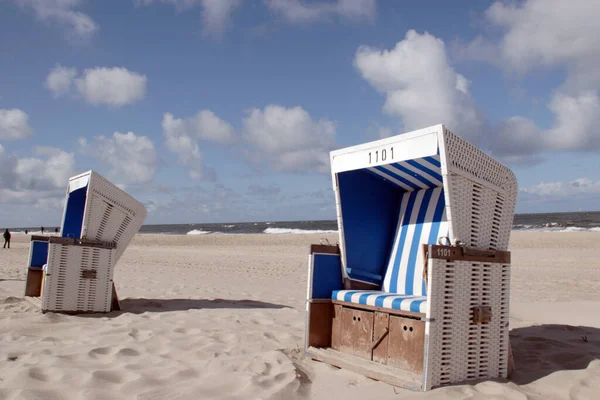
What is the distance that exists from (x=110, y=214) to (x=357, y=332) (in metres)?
4.05

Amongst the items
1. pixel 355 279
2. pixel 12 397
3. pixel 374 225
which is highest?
pixel 374 225

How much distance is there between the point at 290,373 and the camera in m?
4.16

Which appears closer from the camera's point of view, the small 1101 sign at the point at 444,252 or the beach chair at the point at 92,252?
the small 1101 sign at the point at 444,252

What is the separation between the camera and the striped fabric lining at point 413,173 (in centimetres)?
470

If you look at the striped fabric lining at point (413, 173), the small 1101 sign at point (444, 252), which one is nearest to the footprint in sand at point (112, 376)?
the small 1101 sign at point (444, 252)

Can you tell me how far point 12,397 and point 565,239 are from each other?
3086 centimetres

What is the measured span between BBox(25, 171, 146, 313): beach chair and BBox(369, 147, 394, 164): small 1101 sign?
154 inches

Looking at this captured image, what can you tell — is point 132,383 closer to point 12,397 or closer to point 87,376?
point 87,376

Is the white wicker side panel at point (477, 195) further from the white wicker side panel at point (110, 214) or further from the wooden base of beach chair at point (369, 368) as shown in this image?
the white wicker side panel at point (110, 214)

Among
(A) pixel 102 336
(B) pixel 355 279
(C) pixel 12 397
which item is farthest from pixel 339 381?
(A) pixel 102 336

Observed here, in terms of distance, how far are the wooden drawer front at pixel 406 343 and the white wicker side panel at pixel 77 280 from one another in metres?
4.32

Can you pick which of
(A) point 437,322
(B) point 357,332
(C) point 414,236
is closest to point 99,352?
(B) point 357,332

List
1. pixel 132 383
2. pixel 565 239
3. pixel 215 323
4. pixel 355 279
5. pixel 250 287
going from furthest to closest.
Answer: pixel 565 239, pixel 250 287, pixel 215 323, pixel 355 279, pixel 132 383

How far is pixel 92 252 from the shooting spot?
6.94 metres
